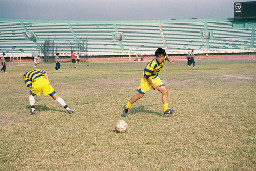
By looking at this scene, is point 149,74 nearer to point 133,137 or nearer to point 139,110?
point 139,110

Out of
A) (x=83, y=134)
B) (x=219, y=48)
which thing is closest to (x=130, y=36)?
(x=219, y=48)

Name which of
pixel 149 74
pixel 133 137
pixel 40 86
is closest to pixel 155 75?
pixel 149 74

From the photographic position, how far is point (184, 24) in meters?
63.6

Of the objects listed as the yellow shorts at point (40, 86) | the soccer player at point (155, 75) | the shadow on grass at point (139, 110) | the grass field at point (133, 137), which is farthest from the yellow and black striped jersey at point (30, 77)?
the shadow on grass at point (139, 110)

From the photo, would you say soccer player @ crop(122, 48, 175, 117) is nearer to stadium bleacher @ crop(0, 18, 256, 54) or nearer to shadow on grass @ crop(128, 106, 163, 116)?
shadow on grass @ crop(128, 106, 163, 116)

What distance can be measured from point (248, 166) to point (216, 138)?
1.36 metres

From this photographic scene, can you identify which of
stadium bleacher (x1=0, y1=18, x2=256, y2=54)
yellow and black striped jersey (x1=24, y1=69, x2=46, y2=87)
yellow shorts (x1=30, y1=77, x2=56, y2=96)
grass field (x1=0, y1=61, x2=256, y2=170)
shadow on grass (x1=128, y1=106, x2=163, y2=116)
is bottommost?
grass field (x1=0, y1=61, x2=256, y2=170)

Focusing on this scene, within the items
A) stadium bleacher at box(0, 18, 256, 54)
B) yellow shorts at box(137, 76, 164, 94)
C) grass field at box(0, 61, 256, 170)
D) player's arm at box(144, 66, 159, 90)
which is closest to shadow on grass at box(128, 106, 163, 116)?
grass field at box(0, 61, 256, 170)

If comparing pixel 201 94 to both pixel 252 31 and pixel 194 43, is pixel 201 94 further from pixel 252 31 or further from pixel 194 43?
pixel 252 31

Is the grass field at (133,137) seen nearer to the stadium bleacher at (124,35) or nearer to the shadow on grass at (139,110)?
the shadow on grass at (139,110)

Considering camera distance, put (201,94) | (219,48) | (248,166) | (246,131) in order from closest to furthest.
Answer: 1. (248,166)
2. (246,131)
3. (201,94)
4. (219,48)

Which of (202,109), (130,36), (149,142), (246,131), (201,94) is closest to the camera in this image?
(149,142)

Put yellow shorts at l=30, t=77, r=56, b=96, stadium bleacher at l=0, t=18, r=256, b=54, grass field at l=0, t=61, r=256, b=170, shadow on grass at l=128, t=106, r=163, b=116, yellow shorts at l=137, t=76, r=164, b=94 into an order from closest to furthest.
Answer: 1. grass field at l=0, t=61, r=256, b=170
2. yellow shorts at l=137, t=76, r=164, b=94
3. shadow on grass at l=128, t=106, r=163, b=116
4. yellow shorts at l=30, t=77, r=56, b=96
5. stadium bleacher at l=0, t=18, r=256, b=54

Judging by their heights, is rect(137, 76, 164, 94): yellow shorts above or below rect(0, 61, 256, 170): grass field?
above
